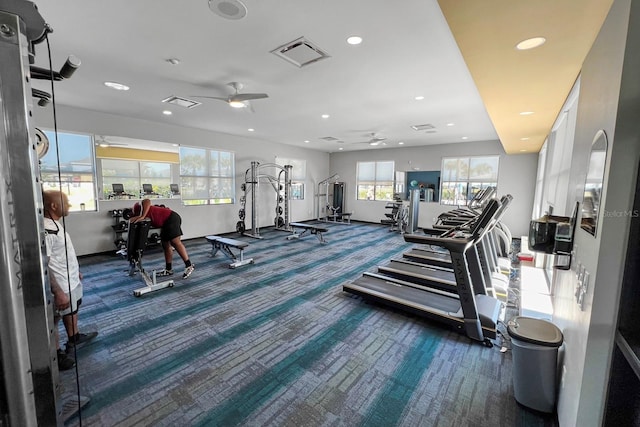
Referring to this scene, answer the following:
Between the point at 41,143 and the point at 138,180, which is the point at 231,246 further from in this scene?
the point at 41,143

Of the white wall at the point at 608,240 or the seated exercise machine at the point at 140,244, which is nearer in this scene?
the white wall at the point at 608,240

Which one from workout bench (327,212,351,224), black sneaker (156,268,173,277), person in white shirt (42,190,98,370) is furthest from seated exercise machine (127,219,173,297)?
workout bench (327,212,351,224)

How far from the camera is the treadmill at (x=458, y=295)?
277cm

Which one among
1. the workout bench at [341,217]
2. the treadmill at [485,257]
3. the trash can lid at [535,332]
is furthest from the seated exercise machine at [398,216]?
the trash can lid at [535,332]

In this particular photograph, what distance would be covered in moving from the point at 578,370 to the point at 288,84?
4140mm

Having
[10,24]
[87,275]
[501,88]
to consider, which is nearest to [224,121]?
[87,275]

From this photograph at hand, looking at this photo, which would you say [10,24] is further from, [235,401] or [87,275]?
[87,275]

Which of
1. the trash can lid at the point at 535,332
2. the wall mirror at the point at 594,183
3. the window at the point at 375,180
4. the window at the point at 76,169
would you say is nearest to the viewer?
the wall mirror at the point at 594,183

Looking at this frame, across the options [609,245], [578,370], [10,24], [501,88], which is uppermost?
[501,88]

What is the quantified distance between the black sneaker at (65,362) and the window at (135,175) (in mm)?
4501

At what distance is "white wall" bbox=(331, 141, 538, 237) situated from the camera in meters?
7.98

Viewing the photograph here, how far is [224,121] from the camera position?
633cm

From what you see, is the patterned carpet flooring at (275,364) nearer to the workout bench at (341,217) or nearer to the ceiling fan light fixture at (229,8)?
the ceiling fan light fixture at (229,8)

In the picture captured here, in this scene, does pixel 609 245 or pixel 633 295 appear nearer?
pixel 633 295
